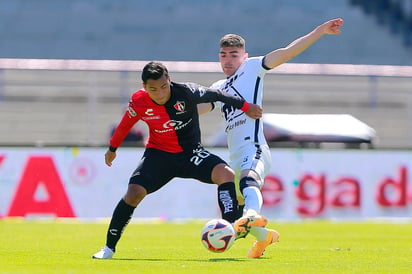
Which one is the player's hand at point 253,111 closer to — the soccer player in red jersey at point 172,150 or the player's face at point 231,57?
the soccer player in red jersey at point 172,150

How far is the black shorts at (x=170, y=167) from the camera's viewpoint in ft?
24.3

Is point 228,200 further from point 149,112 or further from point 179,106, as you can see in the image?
point 149,112

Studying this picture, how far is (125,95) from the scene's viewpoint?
54.6 feet

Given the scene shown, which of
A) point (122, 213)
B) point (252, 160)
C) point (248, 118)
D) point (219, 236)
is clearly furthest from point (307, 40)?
point (122, 213)

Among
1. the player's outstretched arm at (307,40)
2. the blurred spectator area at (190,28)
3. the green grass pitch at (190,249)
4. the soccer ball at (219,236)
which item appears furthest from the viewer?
the blurred spectator area at (190,28)

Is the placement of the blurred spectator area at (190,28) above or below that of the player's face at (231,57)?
above

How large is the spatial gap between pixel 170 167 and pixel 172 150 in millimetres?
157

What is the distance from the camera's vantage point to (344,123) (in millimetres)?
18203

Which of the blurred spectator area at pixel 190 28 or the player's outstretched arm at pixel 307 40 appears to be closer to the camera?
the player's outstretched arm at pixel 307 40

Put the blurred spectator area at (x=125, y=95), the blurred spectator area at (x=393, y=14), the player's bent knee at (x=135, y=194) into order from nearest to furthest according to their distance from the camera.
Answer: the player's bent knee at (x=135, y=194) → the blurred spectator area at (x=125, y=95) → the blurred spectator area at (x=393, y=14)

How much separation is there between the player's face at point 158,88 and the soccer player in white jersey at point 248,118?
912 mm

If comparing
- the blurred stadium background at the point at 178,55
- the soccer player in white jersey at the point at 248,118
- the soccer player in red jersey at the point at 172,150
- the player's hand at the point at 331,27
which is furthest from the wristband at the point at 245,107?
the blurred stadium background at the point at 178,55

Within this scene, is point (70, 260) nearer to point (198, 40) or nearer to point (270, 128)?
point (270, 128)

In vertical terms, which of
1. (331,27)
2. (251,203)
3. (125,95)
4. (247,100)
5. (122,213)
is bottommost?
(122,213)
